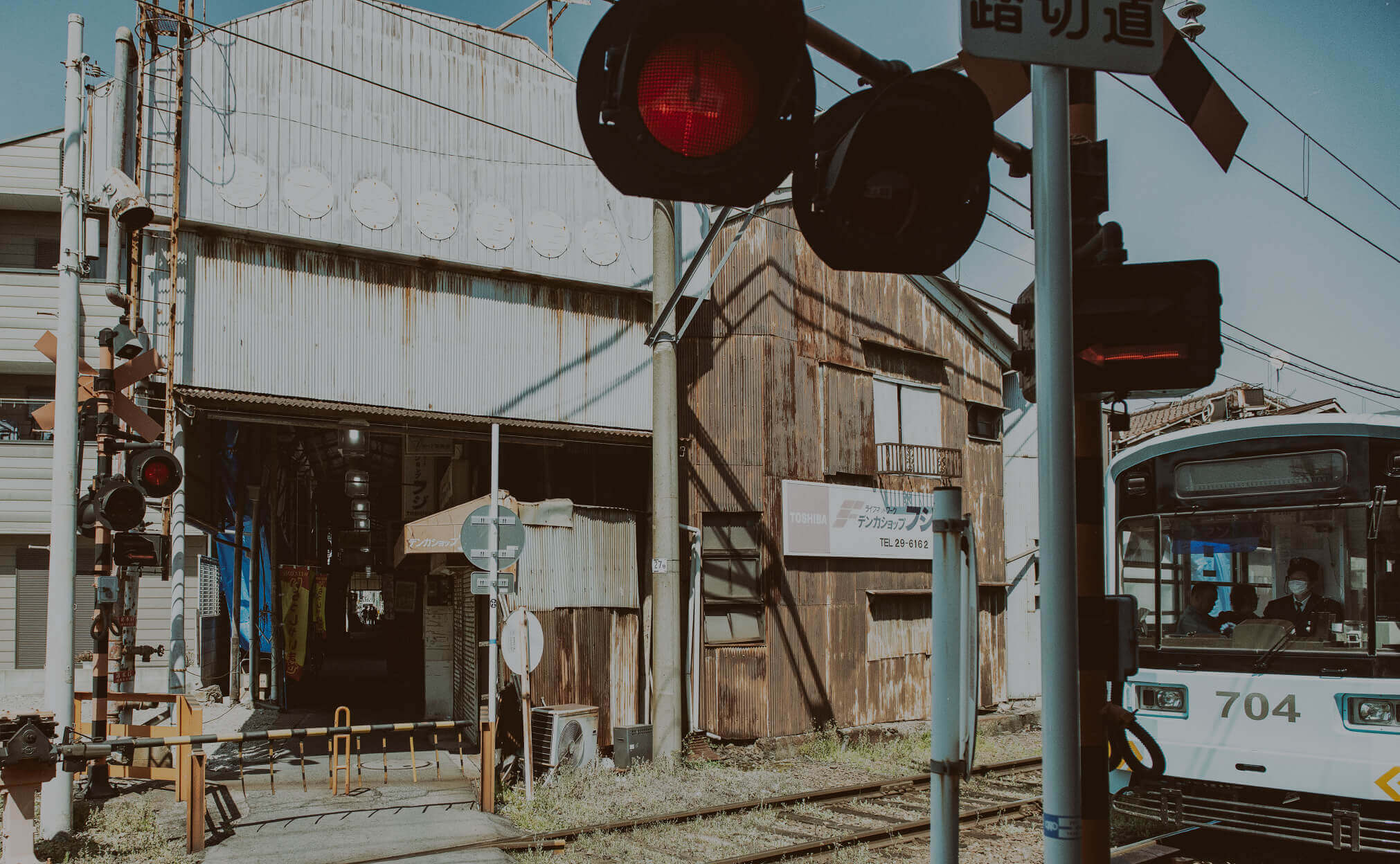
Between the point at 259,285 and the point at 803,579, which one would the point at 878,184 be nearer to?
the point at 259,285

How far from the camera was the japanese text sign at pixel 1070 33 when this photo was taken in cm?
308

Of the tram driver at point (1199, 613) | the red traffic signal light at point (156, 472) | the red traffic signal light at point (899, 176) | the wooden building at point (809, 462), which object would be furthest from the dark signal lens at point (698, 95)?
the wooden building at point (809, 462)

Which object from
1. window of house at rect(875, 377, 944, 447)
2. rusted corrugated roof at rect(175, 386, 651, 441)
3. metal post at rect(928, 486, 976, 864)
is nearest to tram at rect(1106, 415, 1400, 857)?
metal post at rect(928, 486, 976, 864)

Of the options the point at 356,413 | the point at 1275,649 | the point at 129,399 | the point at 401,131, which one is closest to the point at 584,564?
the point at 356,413

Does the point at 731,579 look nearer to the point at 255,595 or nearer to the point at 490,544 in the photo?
the point at 490,544

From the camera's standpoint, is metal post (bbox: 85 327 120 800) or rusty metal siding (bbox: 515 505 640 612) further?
rusty metal siding (bbox: 515 505 640 612)

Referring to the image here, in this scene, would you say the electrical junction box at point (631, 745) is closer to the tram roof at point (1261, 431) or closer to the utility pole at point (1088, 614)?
the tram roof at point (1261, 431)

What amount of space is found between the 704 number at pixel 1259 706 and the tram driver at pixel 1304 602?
0.57 m

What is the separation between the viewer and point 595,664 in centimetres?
1512

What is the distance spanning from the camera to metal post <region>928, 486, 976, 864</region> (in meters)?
2.91

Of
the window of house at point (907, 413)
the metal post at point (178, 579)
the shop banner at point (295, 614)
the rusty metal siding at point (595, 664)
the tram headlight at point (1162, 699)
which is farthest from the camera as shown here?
the shop banner at point (295, 614)

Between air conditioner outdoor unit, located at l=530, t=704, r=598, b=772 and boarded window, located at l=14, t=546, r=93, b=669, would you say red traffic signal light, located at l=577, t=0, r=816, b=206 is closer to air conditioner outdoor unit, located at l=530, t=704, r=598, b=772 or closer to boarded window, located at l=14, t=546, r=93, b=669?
air conditioner outdoor unit, located at l=530, t=704, r=598, b=772

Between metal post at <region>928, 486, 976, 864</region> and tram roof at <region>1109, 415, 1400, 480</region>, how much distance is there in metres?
6.75

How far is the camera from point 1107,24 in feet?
10.5
